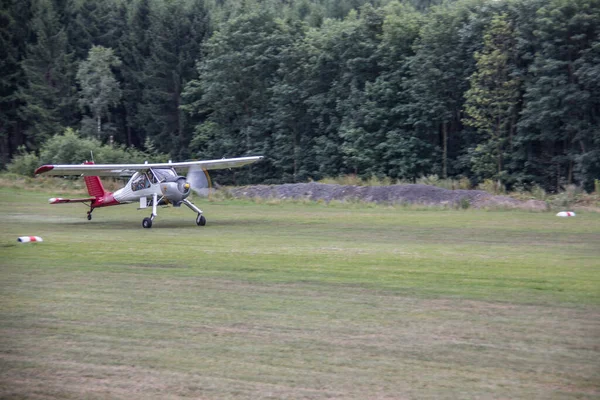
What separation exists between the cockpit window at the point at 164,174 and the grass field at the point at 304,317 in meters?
5.31

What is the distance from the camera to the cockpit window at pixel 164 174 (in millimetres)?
25875

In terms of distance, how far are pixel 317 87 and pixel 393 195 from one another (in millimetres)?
30105

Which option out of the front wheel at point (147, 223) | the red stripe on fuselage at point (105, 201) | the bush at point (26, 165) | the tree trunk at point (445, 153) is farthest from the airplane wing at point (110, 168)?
the bush at point (26, 165)

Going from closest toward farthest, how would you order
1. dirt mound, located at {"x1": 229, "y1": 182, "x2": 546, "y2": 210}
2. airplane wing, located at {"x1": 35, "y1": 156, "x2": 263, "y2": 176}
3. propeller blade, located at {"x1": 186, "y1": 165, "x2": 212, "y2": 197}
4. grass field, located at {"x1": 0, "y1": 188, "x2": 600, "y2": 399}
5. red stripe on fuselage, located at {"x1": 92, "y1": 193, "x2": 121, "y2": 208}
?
1. grass field, located at {"x1": 0, "y1": 188, "x2": 600, "y2": 399}
2. airplane wing, located at {"x1": 35, "y1": 156, "x2": 263, "y2": 176}
3. propeller blade, located at {"x1": 186, "y1": 165, "x2": 212, "y2": 197}
4. red stripe on fuselage, located at {"x1": 92, "y1": 193, "x2": 121, "y2": 208}
5. dirt mound, located at {"x1": 229, "y1": 182, "x2": 546, "y2": 210}

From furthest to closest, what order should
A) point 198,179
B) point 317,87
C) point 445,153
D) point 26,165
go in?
1. point 317,87
2. point 26,165
3. point 445,153
4. point 198,179

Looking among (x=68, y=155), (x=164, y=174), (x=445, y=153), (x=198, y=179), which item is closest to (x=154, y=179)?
(x=164, y=174)

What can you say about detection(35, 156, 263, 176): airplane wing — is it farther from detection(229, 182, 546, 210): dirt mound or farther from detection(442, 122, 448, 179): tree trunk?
detection(442, 122, 448, 179): tree trunk

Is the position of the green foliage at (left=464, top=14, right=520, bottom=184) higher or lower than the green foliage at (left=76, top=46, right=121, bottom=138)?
lower

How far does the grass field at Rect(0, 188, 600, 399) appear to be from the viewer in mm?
7574

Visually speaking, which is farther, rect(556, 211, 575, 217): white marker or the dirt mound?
the dirt mound

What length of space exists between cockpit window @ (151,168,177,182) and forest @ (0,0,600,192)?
91.1ft

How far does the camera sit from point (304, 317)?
34.3 feet

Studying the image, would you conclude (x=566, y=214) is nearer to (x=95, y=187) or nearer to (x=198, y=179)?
(x=198, y=179)

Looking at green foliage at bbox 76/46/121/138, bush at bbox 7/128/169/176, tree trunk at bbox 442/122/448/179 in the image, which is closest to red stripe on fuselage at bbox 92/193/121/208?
bush at bbox 7/128/169/176
